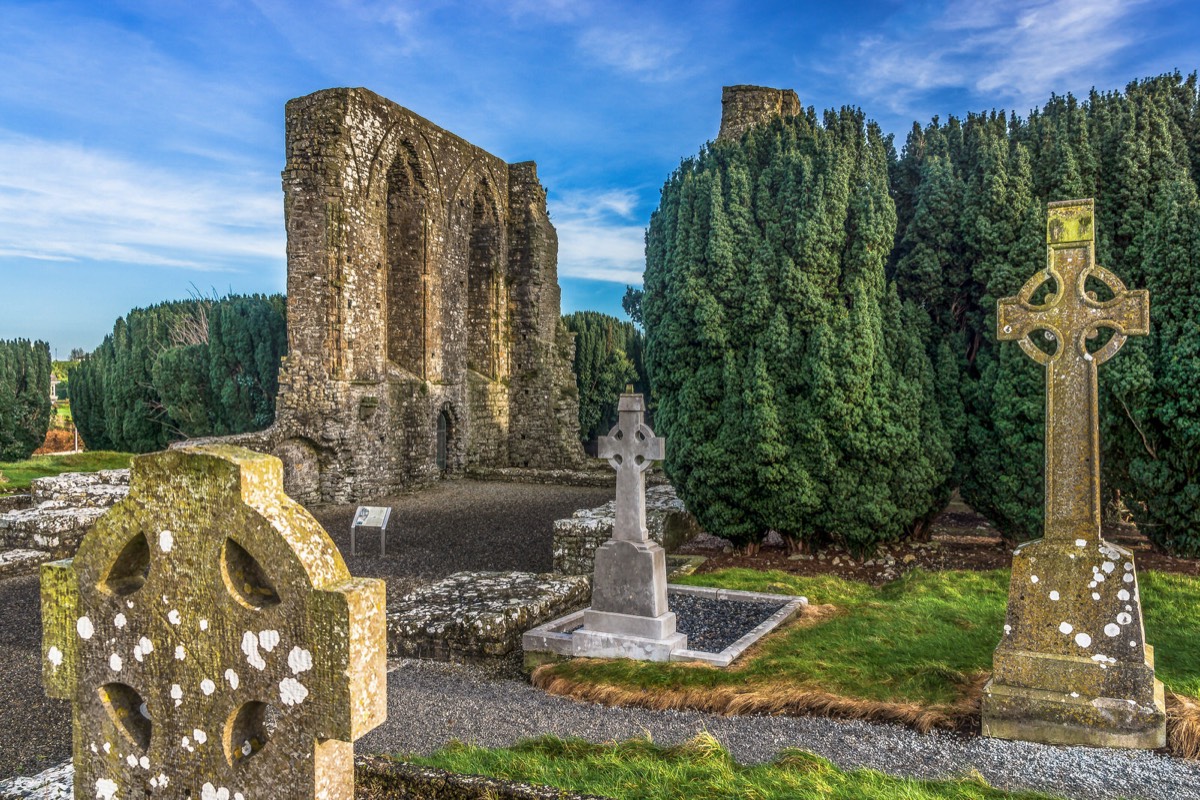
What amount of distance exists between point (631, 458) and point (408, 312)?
13.4m

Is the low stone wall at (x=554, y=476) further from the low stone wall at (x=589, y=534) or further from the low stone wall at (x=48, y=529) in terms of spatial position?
the low stone wall at (x=48, y=529)

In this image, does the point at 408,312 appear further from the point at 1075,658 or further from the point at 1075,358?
the point at 1075,658

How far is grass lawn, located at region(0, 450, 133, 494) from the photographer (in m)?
19.7

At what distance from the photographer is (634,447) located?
644 cm

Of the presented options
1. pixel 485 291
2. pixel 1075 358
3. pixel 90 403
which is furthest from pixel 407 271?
pixel 90 403

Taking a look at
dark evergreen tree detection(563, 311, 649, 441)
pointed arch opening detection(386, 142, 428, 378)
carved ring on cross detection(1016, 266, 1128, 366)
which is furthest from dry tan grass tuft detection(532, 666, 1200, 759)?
dark evergreen tree detection(563, 311, 649, 441)

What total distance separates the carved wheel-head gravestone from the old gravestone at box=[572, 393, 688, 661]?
3.98m

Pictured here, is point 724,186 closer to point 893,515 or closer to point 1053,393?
point 893,515

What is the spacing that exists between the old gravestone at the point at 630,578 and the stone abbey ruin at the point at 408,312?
10191mm

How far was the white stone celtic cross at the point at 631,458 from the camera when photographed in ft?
20.9

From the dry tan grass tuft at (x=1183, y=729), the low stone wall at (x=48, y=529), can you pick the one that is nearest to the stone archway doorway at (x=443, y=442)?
the low stone wall at (x=48, y=529)

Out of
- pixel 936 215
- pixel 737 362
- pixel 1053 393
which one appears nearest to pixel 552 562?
pixel 737 362

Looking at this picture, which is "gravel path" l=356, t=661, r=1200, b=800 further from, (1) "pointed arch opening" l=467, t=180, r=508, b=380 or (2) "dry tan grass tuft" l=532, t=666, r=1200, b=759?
(1) "pointed arch opening" l=467, t=180, r=508, b=380

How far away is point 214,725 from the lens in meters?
2.25
